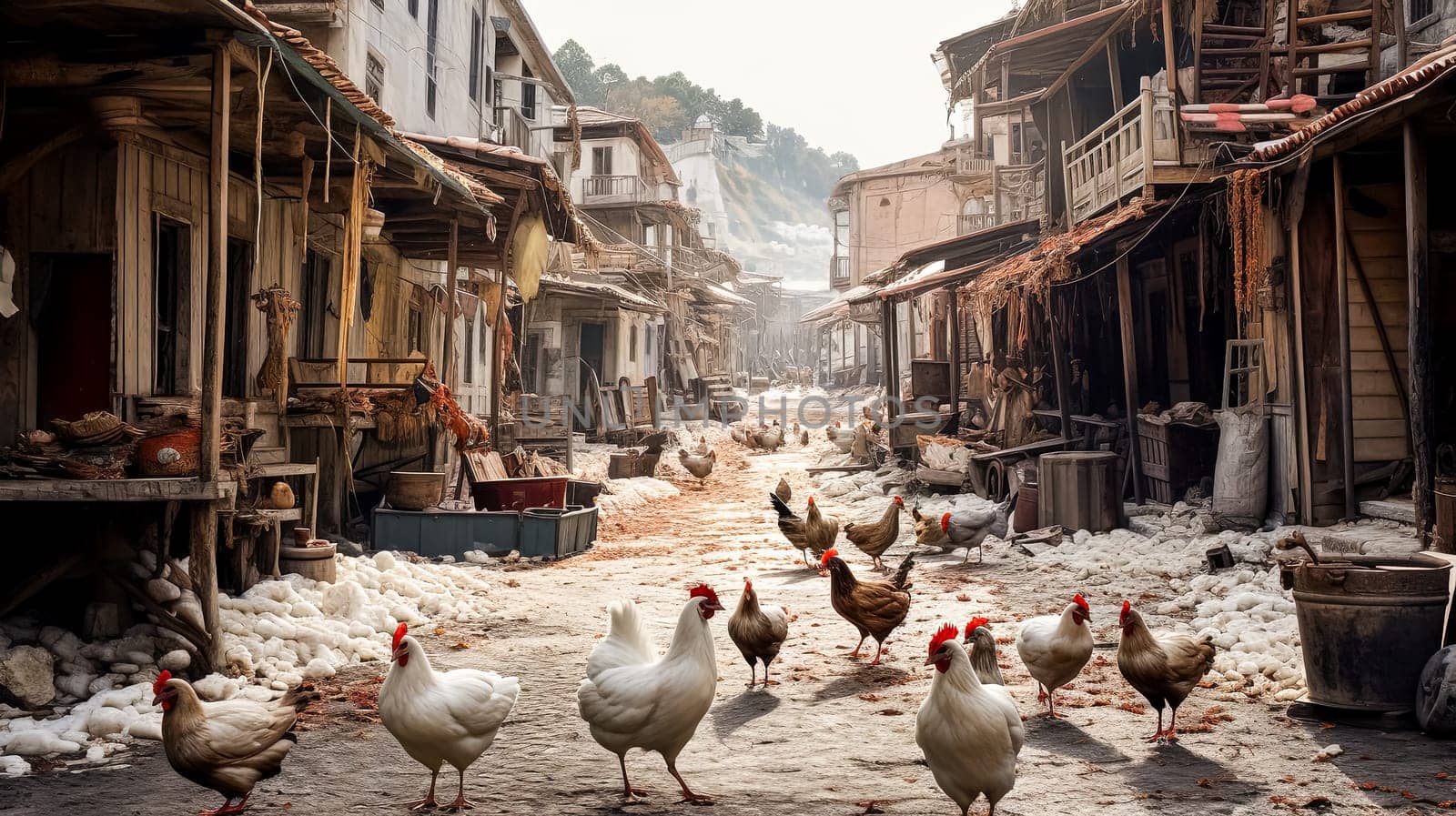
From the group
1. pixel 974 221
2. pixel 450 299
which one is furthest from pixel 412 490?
pixel 974 221

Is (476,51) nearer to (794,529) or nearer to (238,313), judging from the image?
(238,313)

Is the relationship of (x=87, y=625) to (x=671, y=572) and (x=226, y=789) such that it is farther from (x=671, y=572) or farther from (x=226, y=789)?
(x=671, y=572)

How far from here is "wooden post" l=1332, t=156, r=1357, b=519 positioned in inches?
389

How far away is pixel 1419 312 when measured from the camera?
8.87 meters

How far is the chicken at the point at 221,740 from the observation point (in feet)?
14.8

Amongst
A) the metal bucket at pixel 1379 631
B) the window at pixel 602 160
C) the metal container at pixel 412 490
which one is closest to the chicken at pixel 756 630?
the metal bucket at pixel 1379 631

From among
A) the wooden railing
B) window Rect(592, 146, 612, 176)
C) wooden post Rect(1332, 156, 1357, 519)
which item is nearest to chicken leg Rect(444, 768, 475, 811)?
wooden post Rect(1332, 156, 1357, 519)

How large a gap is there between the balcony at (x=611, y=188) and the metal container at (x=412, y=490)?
99.8ft

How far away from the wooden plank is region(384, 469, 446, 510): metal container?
32.5 feet

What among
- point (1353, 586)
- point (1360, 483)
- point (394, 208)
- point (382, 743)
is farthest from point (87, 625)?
point (1360, 483)

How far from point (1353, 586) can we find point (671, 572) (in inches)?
281

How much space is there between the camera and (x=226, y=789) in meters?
4.62

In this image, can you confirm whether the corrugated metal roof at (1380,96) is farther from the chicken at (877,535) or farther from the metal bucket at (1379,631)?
the chicken at (877,535)

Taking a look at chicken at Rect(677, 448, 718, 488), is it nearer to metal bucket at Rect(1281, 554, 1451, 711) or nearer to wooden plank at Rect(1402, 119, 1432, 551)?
wooden plank at Rect(1402, 119, 1432, 551)
